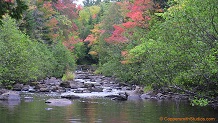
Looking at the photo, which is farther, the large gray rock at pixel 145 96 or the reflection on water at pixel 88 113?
the large gray rock at pixel 145 96

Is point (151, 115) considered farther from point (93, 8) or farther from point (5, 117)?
point (93, 8)

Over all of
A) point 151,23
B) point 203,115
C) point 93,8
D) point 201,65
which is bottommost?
point 203,115

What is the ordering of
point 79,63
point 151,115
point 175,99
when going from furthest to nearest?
point 79,63, point 175,99, point 151,115

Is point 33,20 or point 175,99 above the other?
point 33,20

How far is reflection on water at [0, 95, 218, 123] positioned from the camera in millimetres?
14352

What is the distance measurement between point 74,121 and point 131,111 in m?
4.13

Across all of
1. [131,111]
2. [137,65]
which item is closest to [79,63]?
[137,65]

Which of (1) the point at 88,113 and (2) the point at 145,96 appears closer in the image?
(1) the point at 88,113

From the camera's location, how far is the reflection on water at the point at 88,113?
14.4 meters

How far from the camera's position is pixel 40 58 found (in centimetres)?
3566

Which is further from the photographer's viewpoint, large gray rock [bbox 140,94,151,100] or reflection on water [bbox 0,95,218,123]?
large gray rock [bbox 140,94,151,100]

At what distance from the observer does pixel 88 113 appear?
16.3 m

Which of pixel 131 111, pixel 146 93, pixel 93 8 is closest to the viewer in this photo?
pixel 131 111

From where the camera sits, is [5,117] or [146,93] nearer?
[5,117]
